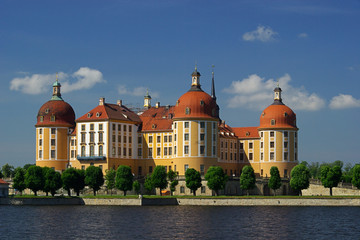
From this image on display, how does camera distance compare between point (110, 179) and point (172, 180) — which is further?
point (172, 180)

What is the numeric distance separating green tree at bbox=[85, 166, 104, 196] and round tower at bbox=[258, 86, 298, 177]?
37.0 m

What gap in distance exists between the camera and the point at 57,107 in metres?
147

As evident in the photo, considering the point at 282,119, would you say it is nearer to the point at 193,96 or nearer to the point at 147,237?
the point at 193,96

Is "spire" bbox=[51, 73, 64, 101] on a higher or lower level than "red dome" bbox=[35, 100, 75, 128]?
higher

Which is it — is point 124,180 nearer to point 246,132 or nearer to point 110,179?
point 110,179

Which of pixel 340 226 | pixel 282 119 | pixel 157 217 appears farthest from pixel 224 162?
pixel 340 226

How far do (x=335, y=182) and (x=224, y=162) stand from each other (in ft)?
99.2

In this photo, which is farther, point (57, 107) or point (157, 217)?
point (57, 107)

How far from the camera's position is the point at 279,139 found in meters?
146

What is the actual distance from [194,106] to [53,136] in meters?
30.5

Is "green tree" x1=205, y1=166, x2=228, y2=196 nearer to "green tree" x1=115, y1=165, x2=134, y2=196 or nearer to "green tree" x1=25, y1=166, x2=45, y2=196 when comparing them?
"green tree" x1=115, y1=165, x2=134, y2=196

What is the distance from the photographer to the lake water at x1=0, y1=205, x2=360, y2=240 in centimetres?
7188

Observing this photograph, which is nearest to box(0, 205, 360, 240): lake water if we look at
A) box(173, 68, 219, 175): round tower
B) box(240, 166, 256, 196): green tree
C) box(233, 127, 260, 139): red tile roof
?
box(240, 166, 256, 196): green tree

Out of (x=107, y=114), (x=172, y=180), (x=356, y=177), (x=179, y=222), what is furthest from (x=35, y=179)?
(x=356, y=177)
